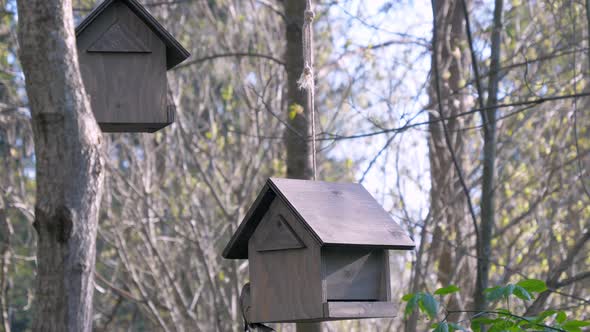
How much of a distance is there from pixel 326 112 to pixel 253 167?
1.30 m

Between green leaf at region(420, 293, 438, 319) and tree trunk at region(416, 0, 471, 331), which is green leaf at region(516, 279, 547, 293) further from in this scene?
tree trunk at region(416, 0, 471, 331)

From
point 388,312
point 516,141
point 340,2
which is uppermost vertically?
point 340,2

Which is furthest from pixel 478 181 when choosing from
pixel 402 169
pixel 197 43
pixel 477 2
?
pixel 197 43

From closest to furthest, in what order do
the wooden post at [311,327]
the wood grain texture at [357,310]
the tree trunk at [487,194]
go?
the wood grain texture at [357,310] < the wooden post at [311,327] < the tree trunk at [487,194]

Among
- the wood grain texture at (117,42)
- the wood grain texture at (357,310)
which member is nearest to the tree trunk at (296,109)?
the wood grain texture at (117,42)

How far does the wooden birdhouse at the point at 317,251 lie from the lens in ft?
8.32

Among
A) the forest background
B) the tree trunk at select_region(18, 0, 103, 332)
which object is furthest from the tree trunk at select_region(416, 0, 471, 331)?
the tree trunk at select_region(18, 0, 103, 332)

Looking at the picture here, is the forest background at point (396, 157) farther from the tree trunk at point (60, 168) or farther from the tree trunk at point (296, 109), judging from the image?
the tree trunk at point (60, 168)

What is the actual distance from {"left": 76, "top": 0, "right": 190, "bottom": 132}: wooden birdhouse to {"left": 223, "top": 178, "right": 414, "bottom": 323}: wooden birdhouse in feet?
2.37

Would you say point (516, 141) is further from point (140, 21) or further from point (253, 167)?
point (140, 21)

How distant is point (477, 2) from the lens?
6781 millimetres

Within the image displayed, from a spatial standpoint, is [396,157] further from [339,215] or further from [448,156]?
[339,215]

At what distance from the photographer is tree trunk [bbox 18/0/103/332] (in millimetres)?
2303

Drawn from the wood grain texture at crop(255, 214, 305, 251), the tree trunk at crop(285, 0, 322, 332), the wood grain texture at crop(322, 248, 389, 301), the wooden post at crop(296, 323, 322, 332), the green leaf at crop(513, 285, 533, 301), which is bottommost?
the wooden post at crop(296, 323, 322, 332)
